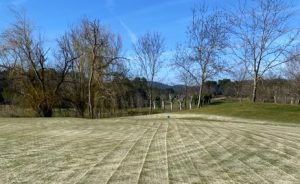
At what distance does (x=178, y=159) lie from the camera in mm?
8734

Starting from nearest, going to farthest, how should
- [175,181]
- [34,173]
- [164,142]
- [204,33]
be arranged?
[175,181] → [34,173] → [164,142] → [204,33]

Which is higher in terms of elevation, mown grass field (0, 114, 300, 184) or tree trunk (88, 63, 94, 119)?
tree trunk (88, 63, 94, 119)

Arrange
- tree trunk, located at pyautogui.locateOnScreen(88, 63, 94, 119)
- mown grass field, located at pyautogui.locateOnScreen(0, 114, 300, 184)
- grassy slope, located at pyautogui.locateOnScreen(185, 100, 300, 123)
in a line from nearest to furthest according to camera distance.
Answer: mown grass field, located at pyautogui.locateOnScreen(0, 114, 300, 184)
grassy slope, located at pyautogui.locateOnScreen(185, 100, 300, 123)
tree trunk, located at pyautogui.locateOnScreen(88, 63, 94, 119)

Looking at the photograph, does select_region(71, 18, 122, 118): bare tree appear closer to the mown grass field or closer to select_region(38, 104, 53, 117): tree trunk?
select_region(38, 104, 53, 117): tree trunk

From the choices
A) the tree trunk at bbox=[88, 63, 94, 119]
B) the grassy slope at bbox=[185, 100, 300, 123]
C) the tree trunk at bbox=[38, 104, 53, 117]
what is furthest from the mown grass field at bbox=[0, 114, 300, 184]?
the tree trunk at bbox=[38, 104, 53, 117]

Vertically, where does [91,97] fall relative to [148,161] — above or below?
above

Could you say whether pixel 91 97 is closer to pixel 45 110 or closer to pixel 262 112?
pixel 45 110

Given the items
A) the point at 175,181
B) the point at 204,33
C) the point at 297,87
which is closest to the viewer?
the point at 175,181

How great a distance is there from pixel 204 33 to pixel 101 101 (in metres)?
11.8

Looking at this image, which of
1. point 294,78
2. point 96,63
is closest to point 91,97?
point 96,63

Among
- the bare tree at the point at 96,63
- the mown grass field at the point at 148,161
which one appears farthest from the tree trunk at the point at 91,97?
the mown grass field at the point at 148,161

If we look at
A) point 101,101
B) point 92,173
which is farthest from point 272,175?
point 101,101

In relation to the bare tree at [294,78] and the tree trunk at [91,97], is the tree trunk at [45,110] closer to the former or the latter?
the tree trunk at [91,97]

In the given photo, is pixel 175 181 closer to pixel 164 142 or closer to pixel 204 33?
pixel 164 142
